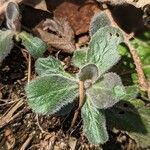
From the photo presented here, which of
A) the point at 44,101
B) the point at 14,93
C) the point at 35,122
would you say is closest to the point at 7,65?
the point at 14,93

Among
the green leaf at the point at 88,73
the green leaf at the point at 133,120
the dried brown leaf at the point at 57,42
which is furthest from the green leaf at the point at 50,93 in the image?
the dried brown leaf at the point at 57,42

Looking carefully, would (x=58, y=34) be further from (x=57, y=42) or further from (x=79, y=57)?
(x=79, y=57)

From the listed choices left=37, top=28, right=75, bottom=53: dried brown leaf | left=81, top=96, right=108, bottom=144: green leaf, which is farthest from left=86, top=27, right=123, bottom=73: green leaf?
left=37, top=28, right=75, bottom=53: dried brown leaf

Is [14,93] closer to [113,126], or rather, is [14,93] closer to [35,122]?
[35,122]

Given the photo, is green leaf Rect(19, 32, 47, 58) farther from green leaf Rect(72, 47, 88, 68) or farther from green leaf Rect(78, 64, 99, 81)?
green leaf Rect(78, 64, 99, 81)

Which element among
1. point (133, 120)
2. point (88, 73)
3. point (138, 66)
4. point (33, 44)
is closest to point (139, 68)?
point (138, 66)
